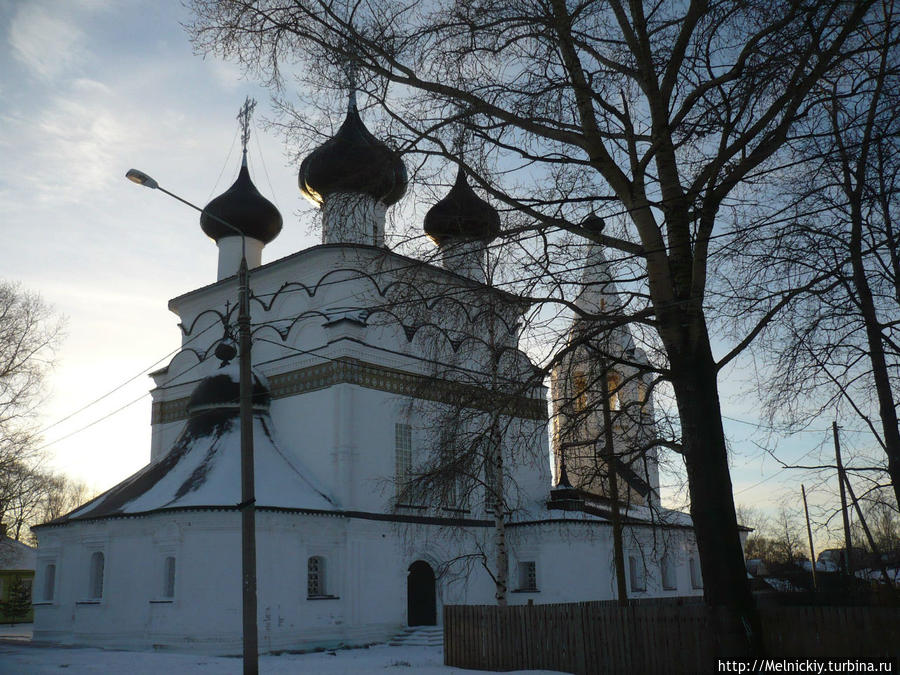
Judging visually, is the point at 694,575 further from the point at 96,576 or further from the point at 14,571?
the point at 14,571

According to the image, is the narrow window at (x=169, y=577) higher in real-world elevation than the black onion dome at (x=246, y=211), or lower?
lower

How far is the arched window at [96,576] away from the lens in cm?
1748

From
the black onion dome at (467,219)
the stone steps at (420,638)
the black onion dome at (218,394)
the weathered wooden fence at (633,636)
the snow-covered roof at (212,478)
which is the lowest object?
the stone steps at (420,638)

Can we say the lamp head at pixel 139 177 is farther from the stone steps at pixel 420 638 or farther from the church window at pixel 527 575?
the church window at pixel 527 575

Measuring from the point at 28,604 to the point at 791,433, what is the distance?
31.6m

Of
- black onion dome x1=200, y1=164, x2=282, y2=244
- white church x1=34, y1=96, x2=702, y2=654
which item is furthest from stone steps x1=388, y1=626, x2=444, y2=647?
black onion dome x1=200, y1=164, x2=282, y2=244

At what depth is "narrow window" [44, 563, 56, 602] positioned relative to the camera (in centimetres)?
1895

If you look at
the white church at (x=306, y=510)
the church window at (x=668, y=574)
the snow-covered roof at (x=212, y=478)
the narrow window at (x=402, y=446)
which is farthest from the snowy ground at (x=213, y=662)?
the church window at (x=668, y=574)

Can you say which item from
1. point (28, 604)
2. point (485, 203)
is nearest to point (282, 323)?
point (485, 203)

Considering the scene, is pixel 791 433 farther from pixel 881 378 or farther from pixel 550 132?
pixel 550 132

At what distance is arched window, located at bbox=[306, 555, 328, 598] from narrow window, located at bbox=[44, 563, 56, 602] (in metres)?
6.58

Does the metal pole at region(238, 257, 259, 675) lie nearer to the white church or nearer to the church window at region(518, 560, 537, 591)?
the white church

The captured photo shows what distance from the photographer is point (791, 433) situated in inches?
352

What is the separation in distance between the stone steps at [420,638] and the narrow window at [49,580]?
834 centimetres
